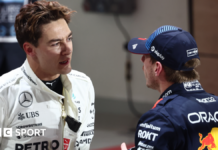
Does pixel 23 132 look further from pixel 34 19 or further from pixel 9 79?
pixel 34 19

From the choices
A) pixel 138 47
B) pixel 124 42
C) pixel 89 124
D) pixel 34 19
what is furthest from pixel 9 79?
pixel 124 42

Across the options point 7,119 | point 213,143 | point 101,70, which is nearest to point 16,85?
point 7,119

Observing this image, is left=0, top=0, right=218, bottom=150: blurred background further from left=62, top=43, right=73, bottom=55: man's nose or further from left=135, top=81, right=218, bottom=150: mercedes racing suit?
left=135, top=81, right=218, bottom=150: mercedes racing suit

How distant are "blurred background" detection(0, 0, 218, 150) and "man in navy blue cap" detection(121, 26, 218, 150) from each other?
285 cm

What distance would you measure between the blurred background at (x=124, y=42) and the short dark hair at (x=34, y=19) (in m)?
2.63

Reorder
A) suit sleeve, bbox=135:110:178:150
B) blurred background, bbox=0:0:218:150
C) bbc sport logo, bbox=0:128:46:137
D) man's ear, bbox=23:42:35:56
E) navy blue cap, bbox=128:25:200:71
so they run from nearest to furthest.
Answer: suit sleeve, bbox=135:110:178:150 < navy blue cap, bbox=128:25:200:71 < bbc sport logo, bbox=0:128:46:137 < man's ear, bbox=23:42:35:56 < blurred background, bbox=0:0:218:150

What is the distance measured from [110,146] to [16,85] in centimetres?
209

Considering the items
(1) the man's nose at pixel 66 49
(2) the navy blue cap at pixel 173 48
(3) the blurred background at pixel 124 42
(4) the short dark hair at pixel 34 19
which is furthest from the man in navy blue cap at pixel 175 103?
(3) the blurred background at pixel 124 42

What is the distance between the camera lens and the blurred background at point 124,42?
4223 millimetres

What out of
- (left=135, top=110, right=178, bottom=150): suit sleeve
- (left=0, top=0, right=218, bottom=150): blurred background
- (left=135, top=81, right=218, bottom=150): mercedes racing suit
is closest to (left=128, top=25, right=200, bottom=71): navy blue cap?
(left=135, top=81, right=218, bottom=150): mercedes racing suit

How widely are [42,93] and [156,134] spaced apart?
0.68 m

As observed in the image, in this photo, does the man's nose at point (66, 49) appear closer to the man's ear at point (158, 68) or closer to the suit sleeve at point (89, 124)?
the suit sleeve at point (89, 124)

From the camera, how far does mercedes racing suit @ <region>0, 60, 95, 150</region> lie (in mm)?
1413

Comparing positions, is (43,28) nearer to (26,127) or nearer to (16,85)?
(16,85)
